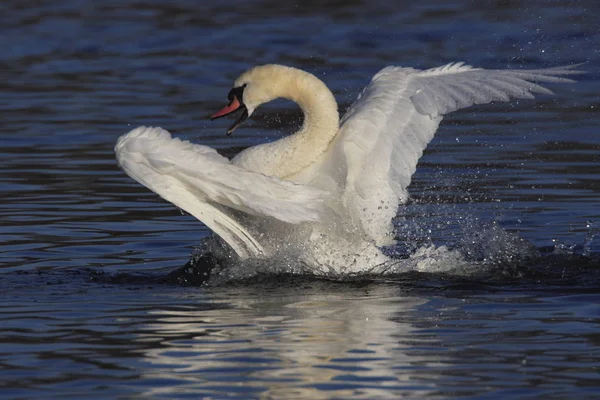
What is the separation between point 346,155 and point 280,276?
0.87 metres

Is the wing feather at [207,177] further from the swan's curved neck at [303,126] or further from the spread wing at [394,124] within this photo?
the spread wing at [394,124]

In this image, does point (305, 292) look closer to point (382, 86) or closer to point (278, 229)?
point (278, 229)

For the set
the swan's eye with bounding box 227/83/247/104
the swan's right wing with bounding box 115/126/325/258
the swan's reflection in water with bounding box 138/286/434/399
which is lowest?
the swan's reflection in water with bounding box 138/286/434/399

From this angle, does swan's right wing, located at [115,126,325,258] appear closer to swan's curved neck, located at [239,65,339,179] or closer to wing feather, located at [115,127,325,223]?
wing feather, located at [115,127,325,223]

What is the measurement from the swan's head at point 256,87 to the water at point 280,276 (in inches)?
44.4

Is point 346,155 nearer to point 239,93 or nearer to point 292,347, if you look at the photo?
point 239,93

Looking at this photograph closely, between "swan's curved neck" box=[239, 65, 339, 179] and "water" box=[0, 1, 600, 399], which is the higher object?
"swan's curved neck" box=[239, 65, 339, 179]

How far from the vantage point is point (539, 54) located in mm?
21469

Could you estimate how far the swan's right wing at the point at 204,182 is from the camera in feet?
25.7

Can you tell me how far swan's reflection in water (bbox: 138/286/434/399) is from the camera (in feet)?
21.0

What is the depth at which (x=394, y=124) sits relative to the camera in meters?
9.29

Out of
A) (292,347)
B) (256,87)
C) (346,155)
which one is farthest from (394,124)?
(292,347)

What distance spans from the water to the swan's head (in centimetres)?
113

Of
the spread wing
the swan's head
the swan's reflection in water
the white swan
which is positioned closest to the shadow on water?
the white swan
